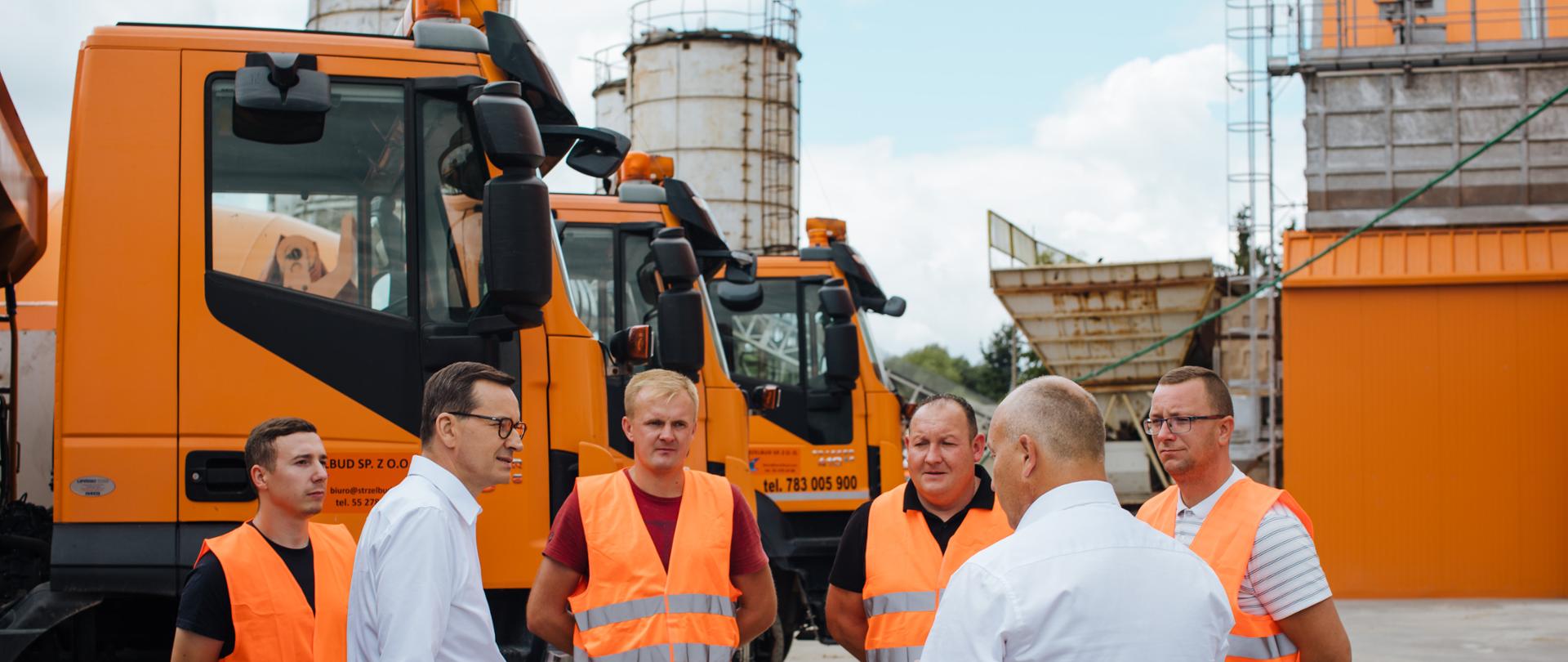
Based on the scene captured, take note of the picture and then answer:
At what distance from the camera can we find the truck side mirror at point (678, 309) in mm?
7426

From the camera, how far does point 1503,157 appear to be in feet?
50.8

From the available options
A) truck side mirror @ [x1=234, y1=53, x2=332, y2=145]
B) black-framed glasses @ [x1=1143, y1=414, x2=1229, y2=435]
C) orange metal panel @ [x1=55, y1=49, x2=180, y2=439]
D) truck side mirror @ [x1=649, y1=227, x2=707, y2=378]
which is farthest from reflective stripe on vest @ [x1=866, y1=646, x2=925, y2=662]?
truck side mirror @ [x1=649, y1=227, x2=707, y2=378]

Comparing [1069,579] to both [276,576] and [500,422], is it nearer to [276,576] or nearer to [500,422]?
[500,422]

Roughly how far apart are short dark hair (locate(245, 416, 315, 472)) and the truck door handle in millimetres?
879

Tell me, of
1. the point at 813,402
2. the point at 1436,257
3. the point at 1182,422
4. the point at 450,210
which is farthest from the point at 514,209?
the point at 1436,257

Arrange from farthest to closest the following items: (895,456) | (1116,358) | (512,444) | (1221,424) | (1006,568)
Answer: (1116,358) → (895,456) → (1221,424) → (512,444) → (1006,568)

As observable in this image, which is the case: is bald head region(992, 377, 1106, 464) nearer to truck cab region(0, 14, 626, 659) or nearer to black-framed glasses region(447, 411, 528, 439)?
black-framed glasses region(447, 411, 528, 439)

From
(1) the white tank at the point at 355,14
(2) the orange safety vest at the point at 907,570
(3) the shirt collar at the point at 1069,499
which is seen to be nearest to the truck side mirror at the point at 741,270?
(2) the orange safety vest at the point at 907,570

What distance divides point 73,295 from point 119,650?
120 centimetres

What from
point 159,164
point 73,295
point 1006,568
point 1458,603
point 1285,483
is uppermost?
point 159,164

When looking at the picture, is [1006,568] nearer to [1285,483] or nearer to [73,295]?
[73,295]

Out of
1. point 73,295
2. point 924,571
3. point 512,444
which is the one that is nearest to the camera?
point 512,444

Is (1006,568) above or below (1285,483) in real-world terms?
above

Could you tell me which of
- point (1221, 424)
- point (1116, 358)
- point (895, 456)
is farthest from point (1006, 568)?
point (1116, 358)
